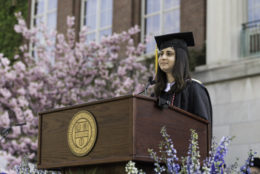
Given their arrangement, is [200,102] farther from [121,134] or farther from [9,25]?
[9,25]

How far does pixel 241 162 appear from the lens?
1147 centimetres

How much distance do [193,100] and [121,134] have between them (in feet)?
3.62

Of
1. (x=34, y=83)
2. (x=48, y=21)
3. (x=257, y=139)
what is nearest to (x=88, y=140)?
(x=257, y=139)

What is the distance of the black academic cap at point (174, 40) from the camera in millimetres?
4777

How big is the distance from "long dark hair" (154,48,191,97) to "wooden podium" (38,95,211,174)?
53 cm

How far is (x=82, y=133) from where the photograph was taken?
378cm

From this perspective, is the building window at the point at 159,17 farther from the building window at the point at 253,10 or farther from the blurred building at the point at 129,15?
the building window at the point at 253,10

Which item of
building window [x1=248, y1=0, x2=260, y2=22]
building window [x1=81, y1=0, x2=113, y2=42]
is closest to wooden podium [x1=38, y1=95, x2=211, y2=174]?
building window [x1=248, y1=0, x2=260, y2=22]

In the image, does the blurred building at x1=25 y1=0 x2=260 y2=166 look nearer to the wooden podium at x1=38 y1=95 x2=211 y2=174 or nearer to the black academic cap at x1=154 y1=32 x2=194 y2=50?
the black academic cap at x1=154 y1=32 x2=194 y2=50

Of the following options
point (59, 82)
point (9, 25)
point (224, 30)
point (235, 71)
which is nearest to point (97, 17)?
point (9, 25)

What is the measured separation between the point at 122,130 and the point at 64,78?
10.0 m

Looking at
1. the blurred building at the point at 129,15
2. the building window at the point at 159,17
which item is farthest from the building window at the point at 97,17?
the building window at the point at 159,17

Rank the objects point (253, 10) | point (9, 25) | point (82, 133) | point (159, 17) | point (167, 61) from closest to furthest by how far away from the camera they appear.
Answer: point (82, 133), point (167, 61), point (253, 10), point (159, 17), point (9, 25)

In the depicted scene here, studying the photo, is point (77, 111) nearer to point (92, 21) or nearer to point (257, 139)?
point (257, 139)
